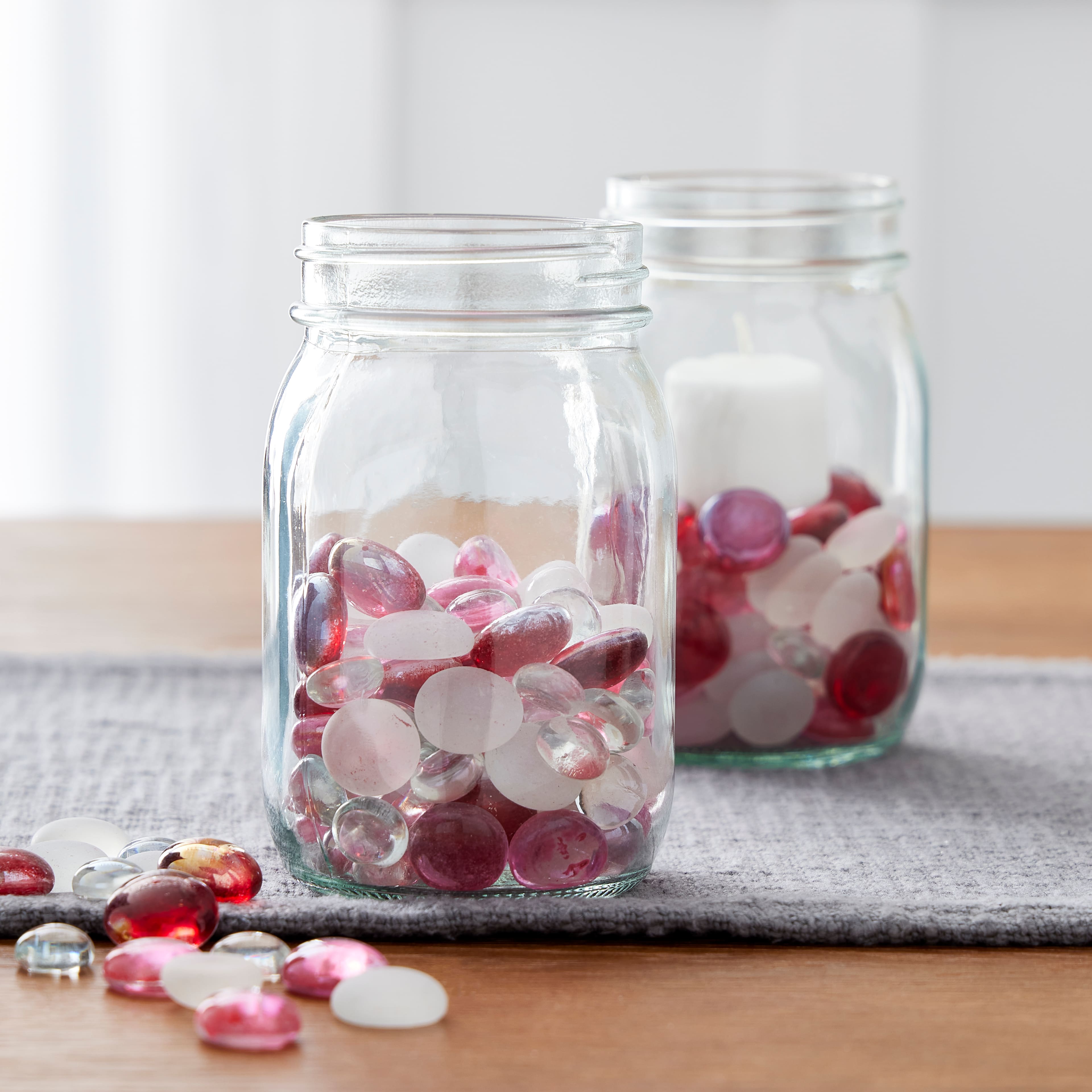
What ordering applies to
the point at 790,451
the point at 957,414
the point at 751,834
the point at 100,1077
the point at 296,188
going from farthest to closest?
the point at 957,414, the point at 296,188, the point at 790,451, the point at 751,834, the point at 100,1077

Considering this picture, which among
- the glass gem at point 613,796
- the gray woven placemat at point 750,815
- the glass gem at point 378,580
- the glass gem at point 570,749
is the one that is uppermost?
the glass gem at point 378,580

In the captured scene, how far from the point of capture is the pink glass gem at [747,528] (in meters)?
0.72

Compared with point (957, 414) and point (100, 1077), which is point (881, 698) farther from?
point (957, 414)

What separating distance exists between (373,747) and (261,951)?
0.25 feet

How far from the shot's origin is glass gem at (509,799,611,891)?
510 mm

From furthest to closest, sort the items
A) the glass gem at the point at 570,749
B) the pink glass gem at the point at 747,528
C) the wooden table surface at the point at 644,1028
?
the pink glass gem at the point at 747,528 → the glass gem at the point at 570,749 → the wooden table surface at the point at 644,1028

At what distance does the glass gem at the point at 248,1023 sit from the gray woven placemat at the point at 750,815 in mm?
72

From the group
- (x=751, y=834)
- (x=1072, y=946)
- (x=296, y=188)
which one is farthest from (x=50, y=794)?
(x=296, y=188)

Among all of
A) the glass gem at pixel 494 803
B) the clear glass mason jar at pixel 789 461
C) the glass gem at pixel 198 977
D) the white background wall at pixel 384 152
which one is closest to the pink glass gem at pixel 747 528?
the clear glass mason jar at pixel 789 461

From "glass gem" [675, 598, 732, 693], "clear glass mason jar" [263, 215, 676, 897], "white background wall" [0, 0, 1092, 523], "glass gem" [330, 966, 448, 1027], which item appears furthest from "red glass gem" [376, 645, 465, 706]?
"white background wall" [0, 0, 1092, 523]

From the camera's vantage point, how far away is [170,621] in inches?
38.1

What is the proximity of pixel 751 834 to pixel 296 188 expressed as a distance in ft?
5.35

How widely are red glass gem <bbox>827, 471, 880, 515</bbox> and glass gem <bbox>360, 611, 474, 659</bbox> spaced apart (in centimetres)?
29

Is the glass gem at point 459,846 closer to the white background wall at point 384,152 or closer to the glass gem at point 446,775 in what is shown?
the glass gem at point 446,775
